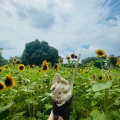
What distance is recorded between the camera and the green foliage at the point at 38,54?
34781 millimetres

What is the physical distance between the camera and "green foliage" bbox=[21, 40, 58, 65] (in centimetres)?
3478

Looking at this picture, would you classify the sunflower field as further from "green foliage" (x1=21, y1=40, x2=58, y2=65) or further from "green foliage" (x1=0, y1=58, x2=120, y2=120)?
"green foliage" (x1=21, y1=40, x2=58, y2=65)

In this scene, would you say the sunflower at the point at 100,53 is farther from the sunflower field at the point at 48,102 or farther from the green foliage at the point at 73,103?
the green foliage at the point at 73,103

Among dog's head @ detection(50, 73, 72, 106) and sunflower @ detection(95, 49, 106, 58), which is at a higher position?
sunflower @ detection(95, 49, 106, 58)

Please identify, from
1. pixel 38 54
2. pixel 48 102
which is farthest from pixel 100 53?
pixel 38 54

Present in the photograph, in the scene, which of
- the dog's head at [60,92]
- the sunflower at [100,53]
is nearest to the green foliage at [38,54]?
the sunflower at [100,53]

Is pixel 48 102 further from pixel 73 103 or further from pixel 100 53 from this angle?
pixel 100 53

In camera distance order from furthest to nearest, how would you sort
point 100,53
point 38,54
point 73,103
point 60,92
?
point 38,54 → point 100,53 → point 73,103 → point 60,92

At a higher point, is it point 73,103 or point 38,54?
point 38,54

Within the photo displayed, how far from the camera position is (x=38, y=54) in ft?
116

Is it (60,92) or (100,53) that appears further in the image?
(100,53)

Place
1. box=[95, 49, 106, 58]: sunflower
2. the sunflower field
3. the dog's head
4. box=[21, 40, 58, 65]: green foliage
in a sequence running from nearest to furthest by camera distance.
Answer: the dog's head → the sunflower field → box=[95, 49, 106, 58]: sunflower → box=[21, 40, 58, 65]: green foliage

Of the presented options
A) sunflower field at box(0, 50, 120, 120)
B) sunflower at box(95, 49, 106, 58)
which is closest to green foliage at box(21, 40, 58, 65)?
sunflower at box(95, 49, 106, 58)

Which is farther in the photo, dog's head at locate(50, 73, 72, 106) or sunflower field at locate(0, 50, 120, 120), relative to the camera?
sunflower field at locate(0, 50, 120, 120)
